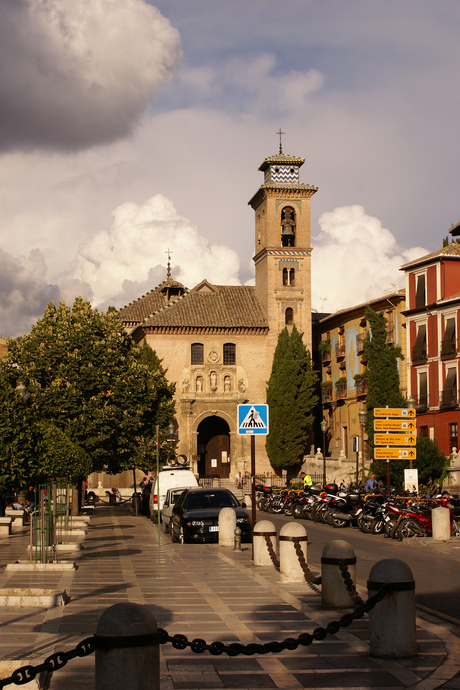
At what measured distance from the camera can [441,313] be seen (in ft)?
147

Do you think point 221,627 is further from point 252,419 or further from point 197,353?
point 197,353

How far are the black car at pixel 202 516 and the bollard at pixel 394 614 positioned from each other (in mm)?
12754

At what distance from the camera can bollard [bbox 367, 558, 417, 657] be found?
6.96 meters

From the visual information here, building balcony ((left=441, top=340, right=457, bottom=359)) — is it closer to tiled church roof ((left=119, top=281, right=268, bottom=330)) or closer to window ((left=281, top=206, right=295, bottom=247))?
tiled church roof ((left=119, top=281, right=268, bottom=330))

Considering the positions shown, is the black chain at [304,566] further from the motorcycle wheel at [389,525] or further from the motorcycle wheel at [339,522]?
the motorcycle wheel at [339,522]

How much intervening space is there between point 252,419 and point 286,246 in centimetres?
4531

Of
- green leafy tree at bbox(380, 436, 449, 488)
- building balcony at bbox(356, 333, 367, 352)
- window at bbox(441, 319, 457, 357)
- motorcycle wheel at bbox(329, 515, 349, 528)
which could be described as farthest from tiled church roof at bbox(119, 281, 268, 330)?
motorcycle wheel at bbox(329, 515, 349, 528)

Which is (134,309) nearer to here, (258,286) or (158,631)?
(258,286)

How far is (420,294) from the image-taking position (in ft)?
153

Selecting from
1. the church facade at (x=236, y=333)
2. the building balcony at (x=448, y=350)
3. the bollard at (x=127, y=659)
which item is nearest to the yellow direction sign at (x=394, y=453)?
the building balcony at (x=448, y=350)

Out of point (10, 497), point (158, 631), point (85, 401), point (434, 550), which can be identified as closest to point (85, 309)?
point (85, 401)

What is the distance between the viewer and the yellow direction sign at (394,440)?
3030cm

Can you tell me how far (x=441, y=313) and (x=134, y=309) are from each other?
99.1 feet

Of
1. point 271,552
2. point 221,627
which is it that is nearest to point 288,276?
point 271,552
